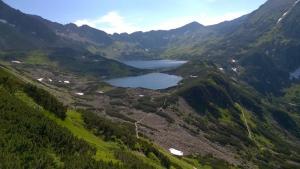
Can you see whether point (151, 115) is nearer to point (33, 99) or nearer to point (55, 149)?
point (33, 99)

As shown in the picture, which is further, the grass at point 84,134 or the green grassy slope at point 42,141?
the grass at point 84,134

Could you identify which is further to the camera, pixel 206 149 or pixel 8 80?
pixel 206 149

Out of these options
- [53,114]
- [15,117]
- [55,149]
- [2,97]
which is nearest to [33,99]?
[53,114]

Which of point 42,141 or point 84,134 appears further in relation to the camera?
point 84,134

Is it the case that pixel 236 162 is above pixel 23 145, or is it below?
below

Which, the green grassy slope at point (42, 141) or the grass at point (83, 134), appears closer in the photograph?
the green grassy slope at point (42, 141)

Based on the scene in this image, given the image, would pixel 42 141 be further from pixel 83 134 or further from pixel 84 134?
pixel 84 134

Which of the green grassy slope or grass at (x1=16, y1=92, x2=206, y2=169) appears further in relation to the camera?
grass at (x1=16, y1=92, x2=206, y2=169)

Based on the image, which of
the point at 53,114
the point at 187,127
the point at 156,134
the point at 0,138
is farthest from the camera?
the point at 187,127

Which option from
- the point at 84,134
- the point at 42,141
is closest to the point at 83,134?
the point at 84,134

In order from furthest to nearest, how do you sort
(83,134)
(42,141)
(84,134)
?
(84,134) → (83,134) → (42,141)

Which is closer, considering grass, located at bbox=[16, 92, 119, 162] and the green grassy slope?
the green grassy slope
